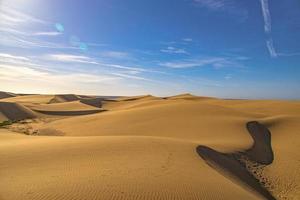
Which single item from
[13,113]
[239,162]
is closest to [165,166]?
[239,162]

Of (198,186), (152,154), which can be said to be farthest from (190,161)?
(198,186)

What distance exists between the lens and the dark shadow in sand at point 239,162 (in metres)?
10.3

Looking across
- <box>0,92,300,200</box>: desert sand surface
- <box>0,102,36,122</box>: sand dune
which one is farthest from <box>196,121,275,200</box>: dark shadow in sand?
<box>0,102,36,122</box>: sand dune

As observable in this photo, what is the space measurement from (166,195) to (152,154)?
13.6ft

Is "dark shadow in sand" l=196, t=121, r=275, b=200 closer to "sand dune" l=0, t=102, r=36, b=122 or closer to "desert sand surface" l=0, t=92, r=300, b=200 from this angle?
"desert sand surface" l=0, t=92, r=300, b=200

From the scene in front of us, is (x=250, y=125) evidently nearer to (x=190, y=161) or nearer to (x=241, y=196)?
(x=190, y=161)

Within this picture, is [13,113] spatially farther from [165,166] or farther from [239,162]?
[165,166]

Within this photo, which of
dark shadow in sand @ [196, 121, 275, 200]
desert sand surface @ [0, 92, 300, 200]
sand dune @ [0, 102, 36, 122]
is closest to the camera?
desert sand surface @ [0, 92, 300, 200]

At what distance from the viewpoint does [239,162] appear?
12195mm

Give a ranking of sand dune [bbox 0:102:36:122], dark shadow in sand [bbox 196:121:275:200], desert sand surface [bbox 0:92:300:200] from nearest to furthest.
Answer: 1. desert sand surface [bbox 0:92:300:200]
2. dark shadow in sand [bbox 196:121:275:200]
3. sand dune [bbox 0:102:36:122]

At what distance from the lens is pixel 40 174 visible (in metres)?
8.23

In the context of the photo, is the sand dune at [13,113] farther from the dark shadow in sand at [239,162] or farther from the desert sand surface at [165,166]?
the dark shadow in sand at [239,162]

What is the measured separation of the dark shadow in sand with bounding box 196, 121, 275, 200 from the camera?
10313 millimetres

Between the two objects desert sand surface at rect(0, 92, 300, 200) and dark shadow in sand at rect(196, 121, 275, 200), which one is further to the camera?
dark shadow in sand at rect(196, 121, 275, 200)
